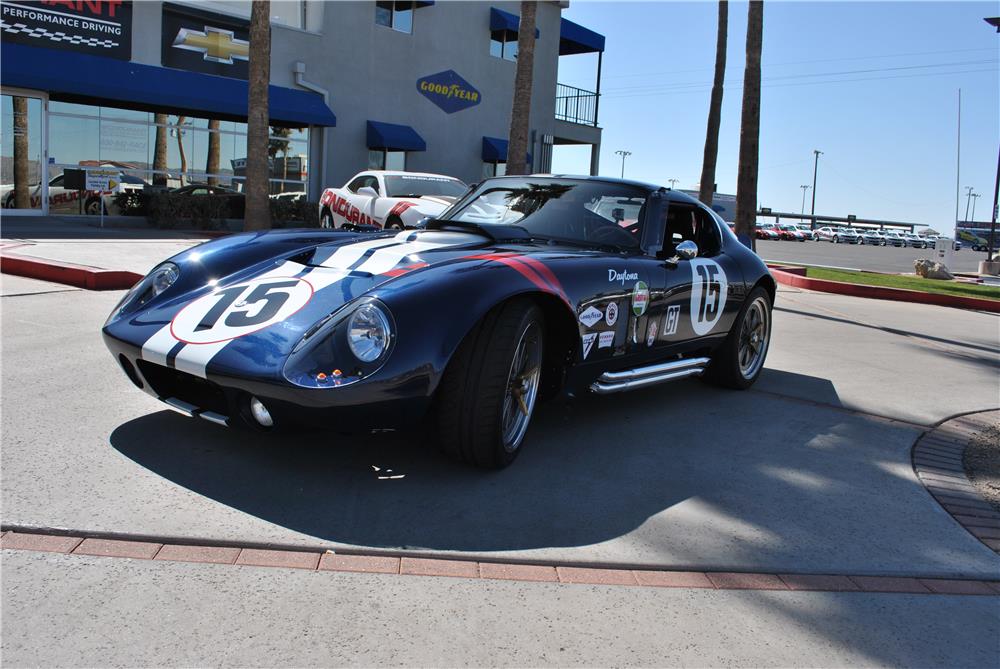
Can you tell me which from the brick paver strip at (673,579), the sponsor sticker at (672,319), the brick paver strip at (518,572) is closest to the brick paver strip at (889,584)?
the brick paver strip at (673,579)

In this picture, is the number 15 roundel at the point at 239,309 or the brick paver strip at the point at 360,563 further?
the number 15 roundel at the point at 239,309

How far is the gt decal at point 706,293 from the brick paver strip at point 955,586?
2267 millimetres

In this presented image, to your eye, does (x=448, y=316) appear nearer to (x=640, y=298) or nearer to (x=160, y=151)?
(x=640, y=298)

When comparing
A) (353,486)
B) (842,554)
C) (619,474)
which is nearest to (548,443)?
(619,474)

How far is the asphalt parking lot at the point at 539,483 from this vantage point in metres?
3.03

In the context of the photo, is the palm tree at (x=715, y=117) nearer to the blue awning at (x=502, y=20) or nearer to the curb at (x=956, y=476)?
the blue awning at (x=502, y=20)

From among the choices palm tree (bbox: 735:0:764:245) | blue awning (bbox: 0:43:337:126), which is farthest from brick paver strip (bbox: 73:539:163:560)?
blue awning (bbox: 0:43:337:126)

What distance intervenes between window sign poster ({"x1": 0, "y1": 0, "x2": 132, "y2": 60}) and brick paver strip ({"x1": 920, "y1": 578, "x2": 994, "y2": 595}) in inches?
750

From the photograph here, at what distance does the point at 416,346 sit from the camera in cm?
321

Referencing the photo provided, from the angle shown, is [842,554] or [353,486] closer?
[842,554]

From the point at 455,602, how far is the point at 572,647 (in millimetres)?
397

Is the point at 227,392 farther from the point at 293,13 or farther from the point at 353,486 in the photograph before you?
the point at 293,13

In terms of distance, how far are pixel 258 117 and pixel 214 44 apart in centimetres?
784

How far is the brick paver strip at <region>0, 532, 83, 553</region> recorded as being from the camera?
269cm
